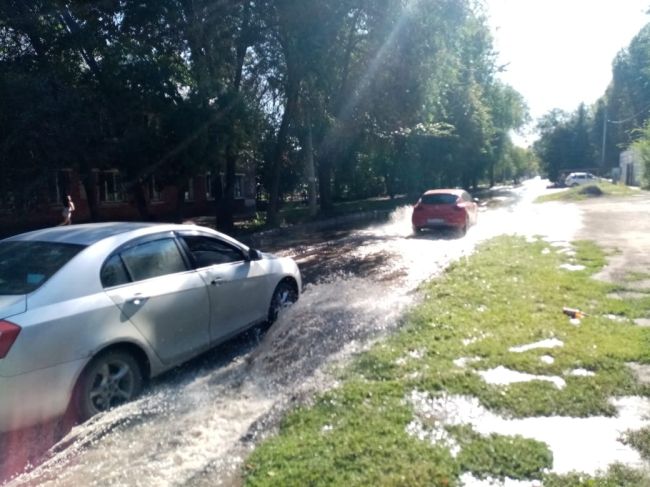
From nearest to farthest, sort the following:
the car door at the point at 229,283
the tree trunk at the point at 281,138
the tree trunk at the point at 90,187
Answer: the car door at the point at 229,283 < the tree trunk at the point at 90,187 < the tree trunk at the point at 281,138

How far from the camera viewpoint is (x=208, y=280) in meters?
5.47

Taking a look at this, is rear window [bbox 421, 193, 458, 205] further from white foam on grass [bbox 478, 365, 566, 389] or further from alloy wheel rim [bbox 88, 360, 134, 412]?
alloy wheel rim [bbox 88, 360, 134, 412]

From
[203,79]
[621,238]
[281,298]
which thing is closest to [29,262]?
[281,298]

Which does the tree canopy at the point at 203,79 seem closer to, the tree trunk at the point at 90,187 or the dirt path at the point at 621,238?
the tree trunk at the point at 90,187

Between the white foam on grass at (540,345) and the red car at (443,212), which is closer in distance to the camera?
the white foam on grass at (540,345)

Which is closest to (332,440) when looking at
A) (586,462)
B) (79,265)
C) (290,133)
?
(586,462)

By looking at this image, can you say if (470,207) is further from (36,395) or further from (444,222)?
(36,395)

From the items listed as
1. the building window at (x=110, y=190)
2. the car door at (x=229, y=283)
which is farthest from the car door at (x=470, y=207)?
the building window at (x=110, y=190)

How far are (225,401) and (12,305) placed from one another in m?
1.75

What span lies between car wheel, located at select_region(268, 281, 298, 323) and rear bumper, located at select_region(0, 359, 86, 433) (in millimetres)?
2869

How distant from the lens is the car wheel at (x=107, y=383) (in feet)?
13.6

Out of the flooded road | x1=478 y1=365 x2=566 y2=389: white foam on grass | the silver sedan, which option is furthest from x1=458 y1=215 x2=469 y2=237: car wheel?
x1=478 y1=365 x2=566 y2=389: white foam on grass

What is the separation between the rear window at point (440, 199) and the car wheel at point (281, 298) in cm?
1194

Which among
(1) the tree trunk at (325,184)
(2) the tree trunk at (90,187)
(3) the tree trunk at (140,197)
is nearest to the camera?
(2) the tree trunk at (90,187)
